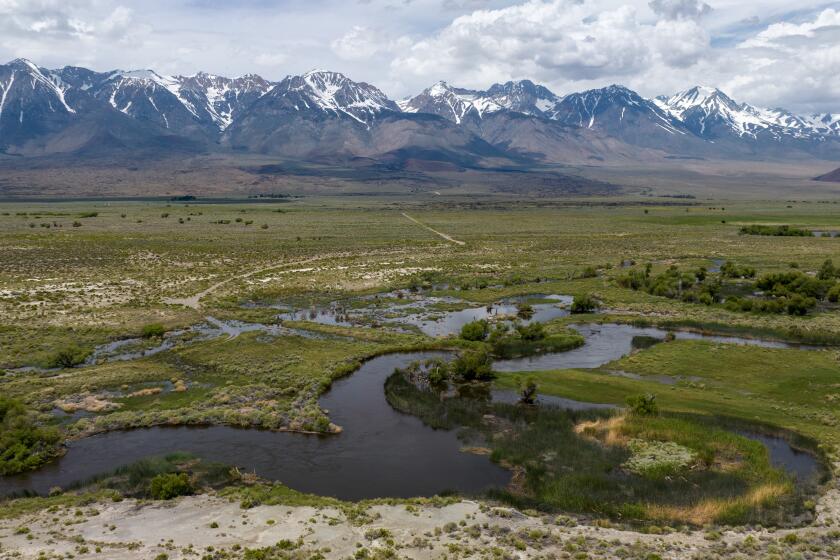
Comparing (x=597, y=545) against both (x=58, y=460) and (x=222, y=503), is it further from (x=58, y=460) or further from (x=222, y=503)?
(x=58, y=460)

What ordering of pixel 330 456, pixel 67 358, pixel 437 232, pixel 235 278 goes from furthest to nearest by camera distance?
pixel 437 232 < pixel 235 278 < pixel 67 358 < pixel 330 456

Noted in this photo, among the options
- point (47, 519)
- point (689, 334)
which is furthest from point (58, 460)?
point (689, 334)

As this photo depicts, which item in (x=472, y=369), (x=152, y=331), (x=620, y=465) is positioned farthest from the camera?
(x=152, y=331)

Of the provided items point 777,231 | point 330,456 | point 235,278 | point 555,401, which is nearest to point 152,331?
point 235,278

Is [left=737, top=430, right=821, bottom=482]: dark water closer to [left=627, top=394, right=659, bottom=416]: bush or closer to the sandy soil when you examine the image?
the sandy soil

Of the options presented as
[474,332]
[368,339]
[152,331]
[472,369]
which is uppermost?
[474,332]

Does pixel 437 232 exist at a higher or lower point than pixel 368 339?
higher

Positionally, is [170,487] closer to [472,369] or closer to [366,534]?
[366,534]

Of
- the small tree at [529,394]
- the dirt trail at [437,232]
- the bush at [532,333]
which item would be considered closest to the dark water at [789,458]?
the small tree at [529,394]
